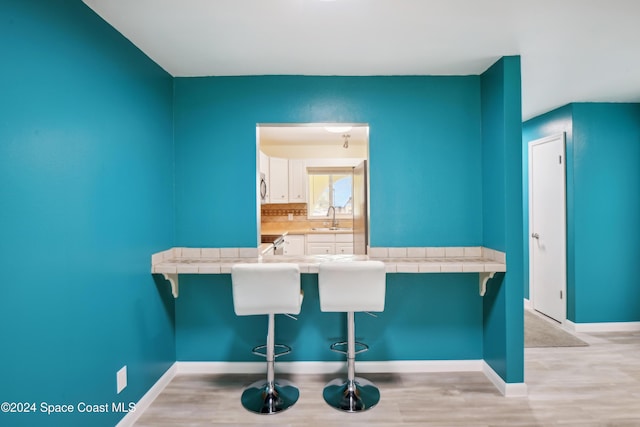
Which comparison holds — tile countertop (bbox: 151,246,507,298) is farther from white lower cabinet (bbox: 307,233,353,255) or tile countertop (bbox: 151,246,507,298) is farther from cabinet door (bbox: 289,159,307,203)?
cabinet door (bbox: 289,159,307,203)

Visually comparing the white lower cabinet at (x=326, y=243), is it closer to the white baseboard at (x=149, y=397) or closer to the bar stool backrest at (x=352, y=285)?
the white baseboard at (x=149, y=397)

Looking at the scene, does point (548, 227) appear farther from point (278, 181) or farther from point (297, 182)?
point (278, 181)

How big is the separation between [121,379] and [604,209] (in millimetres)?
4634

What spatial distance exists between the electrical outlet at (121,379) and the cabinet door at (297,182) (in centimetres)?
397

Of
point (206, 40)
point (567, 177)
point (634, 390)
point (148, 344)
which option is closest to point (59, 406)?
point (148, 344)

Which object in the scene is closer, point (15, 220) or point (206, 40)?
point (15, 220)

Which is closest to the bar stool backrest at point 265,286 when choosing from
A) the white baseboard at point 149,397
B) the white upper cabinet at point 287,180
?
the white baseboard at point 149,397

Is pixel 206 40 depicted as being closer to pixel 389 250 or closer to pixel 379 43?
pixel 379 43

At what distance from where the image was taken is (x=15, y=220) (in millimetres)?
1361

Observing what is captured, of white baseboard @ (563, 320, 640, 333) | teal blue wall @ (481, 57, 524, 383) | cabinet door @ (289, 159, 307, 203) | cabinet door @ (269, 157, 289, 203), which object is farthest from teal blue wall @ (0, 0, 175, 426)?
white baseboard @ (563, 320, 640, 333)

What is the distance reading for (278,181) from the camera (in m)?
5.79

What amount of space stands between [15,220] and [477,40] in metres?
2.62

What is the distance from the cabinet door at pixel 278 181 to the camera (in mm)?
5754

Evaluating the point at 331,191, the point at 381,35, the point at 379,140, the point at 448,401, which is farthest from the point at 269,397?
the point at 331,191
